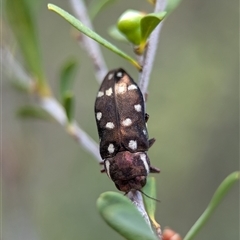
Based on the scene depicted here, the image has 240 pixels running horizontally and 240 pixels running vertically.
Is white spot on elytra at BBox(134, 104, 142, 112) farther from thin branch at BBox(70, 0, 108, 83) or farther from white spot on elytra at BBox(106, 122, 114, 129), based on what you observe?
thin branch at BBox(70, 0, 108, 83)

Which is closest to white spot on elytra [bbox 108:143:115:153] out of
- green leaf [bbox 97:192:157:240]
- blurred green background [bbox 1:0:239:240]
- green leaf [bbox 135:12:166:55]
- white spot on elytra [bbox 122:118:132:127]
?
white spot on elytra [bbox 122:118:132:127]

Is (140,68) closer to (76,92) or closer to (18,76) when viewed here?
(18,76)

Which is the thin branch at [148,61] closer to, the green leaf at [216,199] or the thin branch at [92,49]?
the green leaf at [216,199]

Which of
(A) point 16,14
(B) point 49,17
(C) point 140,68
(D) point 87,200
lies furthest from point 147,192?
(B) point 49,17

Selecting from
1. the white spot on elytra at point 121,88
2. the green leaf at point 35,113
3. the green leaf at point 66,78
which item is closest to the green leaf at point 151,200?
the white spot on elytra at point 121,88

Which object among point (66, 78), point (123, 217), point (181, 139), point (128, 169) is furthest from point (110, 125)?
point (181, 139)
